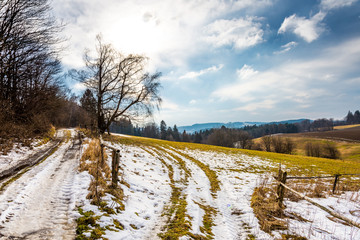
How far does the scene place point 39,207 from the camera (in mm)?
4207

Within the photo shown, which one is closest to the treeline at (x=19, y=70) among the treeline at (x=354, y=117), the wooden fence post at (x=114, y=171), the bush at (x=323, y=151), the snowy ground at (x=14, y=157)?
the snowy ground at (x=14, y=157)

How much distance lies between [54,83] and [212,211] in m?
27.5

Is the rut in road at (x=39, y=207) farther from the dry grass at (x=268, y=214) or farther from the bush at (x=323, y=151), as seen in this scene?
the bush at (x=323, y=151)

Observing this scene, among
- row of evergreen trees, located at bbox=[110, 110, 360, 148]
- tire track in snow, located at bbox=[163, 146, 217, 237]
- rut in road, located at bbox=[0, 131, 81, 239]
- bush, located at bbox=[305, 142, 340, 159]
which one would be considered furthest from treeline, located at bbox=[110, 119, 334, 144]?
bush, located at bbox=[305, 142, 340, 159]

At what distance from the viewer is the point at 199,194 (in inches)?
308

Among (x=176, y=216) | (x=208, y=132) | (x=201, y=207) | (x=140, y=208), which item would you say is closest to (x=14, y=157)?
(x=140, y=208)

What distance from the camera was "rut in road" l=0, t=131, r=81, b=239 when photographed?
326cm

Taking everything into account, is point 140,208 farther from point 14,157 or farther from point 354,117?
point 354,117

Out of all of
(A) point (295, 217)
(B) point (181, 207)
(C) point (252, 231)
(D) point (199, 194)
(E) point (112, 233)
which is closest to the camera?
(E) point (112, 233)

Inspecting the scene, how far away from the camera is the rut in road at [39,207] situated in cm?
326

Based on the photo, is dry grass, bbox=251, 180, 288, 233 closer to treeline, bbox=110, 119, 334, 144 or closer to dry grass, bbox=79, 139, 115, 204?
dry grass, bbox=79, 139, 115, 204

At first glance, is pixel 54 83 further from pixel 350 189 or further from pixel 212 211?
pixel 350 189

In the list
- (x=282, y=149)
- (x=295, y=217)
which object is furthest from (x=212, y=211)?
(x=282, y=149)

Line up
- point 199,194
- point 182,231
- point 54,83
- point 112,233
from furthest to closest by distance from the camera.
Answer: point 54,83 < point 199,194 < point 182,231 < point 112,233
